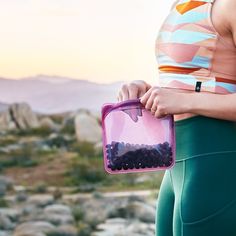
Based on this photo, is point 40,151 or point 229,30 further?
point 40,151

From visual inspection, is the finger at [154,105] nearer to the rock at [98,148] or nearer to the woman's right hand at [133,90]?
the woman's right hand at [133,90]

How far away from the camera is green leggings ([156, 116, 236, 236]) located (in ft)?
3.83

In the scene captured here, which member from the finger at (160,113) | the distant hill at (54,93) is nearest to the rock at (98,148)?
the distant hill at (54,93)

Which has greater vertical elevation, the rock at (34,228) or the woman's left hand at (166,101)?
the woman's left hand at (166,101)

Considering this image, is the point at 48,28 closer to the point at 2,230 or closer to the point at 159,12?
the point at 159,12

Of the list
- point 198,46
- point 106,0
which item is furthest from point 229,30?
point 106,0

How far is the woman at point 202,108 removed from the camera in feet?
3.82

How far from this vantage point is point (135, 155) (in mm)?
1222

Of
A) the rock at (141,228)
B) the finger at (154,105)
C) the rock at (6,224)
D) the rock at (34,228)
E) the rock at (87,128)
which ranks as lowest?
the rock at (141,228)

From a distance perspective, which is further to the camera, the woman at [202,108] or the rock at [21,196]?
the rock at [21,196]

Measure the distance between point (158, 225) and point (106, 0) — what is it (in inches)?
88.4

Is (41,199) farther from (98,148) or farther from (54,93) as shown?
(54,93)

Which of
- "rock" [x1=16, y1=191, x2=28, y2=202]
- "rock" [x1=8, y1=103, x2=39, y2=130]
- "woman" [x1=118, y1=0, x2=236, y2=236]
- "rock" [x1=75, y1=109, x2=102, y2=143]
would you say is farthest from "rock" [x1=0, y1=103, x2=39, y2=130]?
"woman" [x1=118, y1=0, x2=236, y2=236]

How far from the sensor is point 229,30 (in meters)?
1.16
